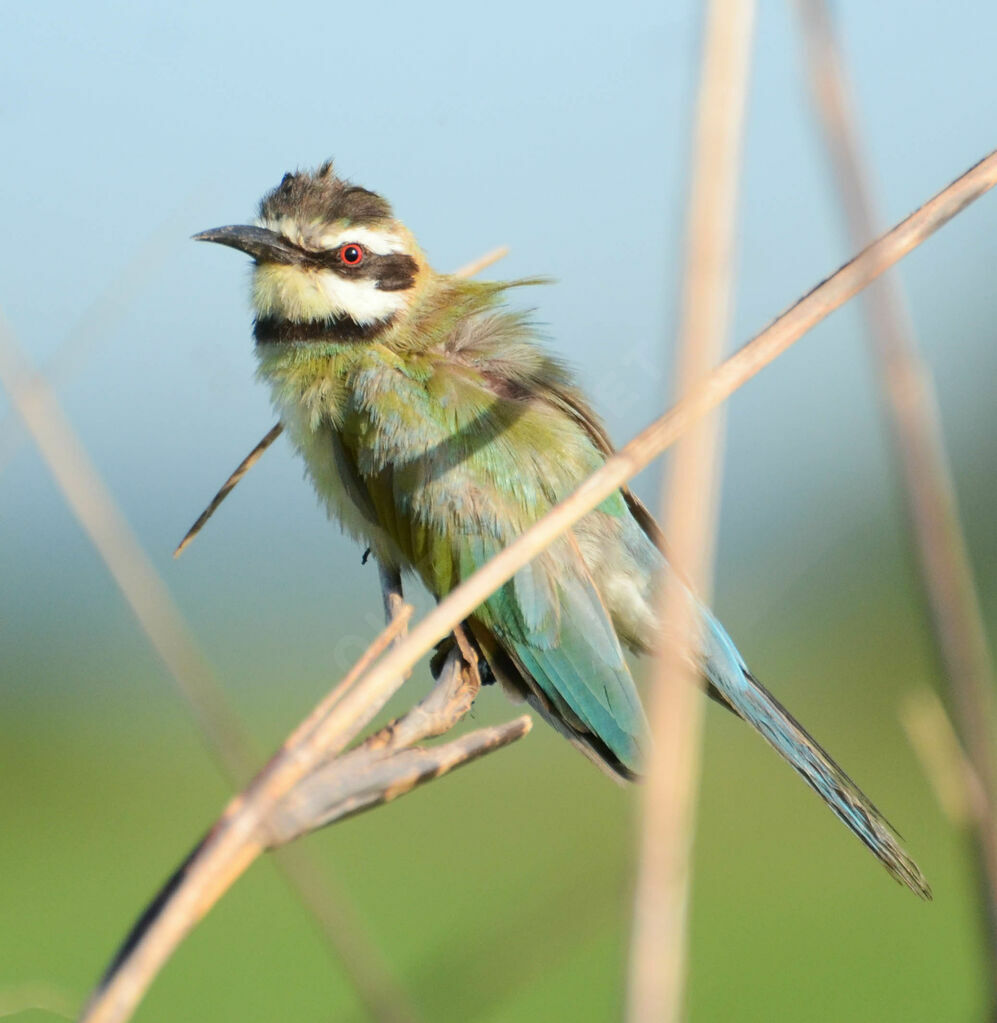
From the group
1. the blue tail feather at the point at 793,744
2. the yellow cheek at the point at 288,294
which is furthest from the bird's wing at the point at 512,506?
the yellow cheek at the point at 288,294

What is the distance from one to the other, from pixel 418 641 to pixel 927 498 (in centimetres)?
46

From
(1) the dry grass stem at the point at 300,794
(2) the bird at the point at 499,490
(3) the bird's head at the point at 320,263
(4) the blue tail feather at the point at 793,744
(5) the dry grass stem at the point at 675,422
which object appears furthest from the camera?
(3) the bird's head at the point at 320,263

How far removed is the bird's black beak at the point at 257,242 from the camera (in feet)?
9.55

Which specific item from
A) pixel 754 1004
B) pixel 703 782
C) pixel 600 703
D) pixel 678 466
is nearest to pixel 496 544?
pixel 600 703

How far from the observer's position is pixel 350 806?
4.08 feet

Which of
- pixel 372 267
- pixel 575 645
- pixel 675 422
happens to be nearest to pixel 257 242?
pixel 372 267

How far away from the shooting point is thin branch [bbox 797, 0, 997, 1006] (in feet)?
3.36

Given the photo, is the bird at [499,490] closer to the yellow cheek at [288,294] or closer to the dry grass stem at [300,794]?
the yellow cheek at [288,294]

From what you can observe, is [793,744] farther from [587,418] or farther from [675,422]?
[675,422]

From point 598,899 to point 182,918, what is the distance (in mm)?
509

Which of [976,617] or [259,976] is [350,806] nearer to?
[976,617]

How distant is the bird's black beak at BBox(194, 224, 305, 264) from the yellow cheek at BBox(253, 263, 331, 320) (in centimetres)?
3

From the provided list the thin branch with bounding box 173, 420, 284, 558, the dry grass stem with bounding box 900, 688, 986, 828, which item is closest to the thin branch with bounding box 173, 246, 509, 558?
the thin branch with bounding box 173, 420, 284, 558

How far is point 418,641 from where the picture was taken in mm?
1126
